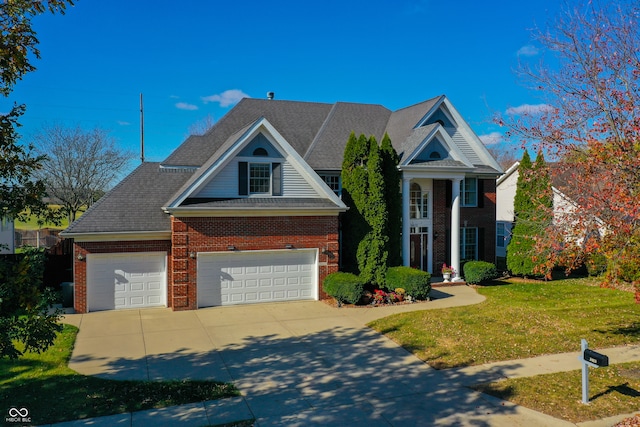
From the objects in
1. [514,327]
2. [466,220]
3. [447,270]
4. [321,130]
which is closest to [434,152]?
[466,220]

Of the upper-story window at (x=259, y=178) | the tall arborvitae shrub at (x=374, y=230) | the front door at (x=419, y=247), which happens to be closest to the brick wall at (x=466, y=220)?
the front door at (x=419, y=247)

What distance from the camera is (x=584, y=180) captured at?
30.5ft

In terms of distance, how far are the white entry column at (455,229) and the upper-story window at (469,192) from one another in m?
2.55

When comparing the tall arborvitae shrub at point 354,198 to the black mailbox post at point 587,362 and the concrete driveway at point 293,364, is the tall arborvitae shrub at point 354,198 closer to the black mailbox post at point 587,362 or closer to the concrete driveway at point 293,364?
the concrete driveway at point 293,364

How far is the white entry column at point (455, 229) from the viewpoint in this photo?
71.2 feet

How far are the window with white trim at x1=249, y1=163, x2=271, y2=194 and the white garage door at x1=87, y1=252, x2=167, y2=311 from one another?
13.5 ft

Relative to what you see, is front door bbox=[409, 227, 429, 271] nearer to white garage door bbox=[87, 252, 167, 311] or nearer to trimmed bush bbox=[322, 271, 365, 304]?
trimmed bush bbox=[322, 271, 365, 304]

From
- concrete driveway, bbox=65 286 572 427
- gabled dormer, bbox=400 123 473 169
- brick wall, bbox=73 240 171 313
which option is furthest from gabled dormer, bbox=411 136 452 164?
brick wall, bbox=73 240 171 313

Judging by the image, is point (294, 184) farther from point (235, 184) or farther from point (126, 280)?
point (126, 280)

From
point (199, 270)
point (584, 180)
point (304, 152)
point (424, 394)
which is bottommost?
point (424, 394)

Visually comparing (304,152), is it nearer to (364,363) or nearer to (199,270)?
(199,270)

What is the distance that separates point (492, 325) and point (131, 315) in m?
11.7

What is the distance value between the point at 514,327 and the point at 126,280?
42.8ft

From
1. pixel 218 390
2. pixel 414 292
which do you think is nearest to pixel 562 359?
pixel 414 292
